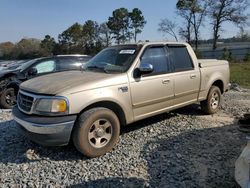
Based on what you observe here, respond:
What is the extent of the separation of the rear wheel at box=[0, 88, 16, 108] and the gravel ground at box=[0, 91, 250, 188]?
2560mm

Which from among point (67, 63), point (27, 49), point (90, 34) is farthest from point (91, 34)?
point (67, 63)

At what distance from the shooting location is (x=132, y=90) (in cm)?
473

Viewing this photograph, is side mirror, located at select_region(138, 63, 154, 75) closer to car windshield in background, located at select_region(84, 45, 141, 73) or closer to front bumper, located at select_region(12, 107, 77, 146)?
car windshield in background, located at select_region(84, 45, 141, 73)

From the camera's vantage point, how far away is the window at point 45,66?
856 centimetres

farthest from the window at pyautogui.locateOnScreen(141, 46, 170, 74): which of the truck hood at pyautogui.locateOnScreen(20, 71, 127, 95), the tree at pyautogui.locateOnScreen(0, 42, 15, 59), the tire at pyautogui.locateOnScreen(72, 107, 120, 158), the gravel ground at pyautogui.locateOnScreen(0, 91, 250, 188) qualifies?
the tree at pyautogui.locateOnScreen(0, 42, 15, 59)

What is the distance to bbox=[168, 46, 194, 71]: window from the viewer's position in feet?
18.7

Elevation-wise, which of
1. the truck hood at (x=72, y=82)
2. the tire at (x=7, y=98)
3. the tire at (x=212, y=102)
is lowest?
the tire at (x=212, y=102)

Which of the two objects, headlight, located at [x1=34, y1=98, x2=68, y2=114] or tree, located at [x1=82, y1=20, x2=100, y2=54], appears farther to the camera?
tree, located at [x1=82, y1=20, x2=100, y2=54]

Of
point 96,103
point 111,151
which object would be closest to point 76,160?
point 111,151

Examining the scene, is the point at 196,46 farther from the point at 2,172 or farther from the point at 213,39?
the point at 2,172

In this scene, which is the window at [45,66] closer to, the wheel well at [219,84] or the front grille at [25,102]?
the front grille at [25,102]

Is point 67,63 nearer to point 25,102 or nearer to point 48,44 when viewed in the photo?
point 25,102

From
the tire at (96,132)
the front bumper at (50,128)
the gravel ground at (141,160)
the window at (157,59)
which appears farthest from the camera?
the window at (157,59)

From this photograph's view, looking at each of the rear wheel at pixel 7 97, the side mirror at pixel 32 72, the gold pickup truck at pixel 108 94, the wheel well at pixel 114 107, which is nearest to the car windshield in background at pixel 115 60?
the gold pickup truck at pixel 108 94
